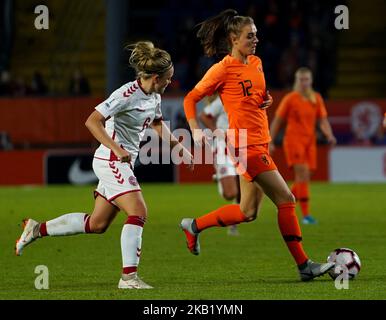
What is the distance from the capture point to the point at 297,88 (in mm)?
15602

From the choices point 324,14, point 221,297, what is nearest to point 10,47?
point 324,14

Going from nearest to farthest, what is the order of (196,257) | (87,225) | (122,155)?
1. (122,155)
2. (87,225)
3. (196,257)

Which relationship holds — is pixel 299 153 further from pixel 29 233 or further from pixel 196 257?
pixel 29 233

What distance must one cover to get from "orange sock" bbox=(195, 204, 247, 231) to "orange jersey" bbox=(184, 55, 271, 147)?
725 mm

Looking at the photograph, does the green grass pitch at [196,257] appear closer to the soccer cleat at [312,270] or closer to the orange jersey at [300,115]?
the soccer cleat at [312,270]

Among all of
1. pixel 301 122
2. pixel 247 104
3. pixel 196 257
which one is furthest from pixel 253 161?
pixel 301 122

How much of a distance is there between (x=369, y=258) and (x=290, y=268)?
1.01 meters

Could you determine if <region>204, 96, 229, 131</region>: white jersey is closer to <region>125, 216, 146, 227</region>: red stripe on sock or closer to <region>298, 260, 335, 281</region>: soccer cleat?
<region>298, 260, 335, 281</region>: soccer cleat

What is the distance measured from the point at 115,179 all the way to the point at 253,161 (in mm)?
1182

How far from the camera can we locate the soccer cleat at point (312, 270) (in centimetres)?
892

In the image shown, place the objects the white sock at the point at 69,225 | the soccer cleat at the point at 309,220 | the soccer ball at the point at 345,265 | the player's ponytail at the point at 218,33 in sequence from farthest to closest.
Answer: the soccer cleat at the point at 309,220 < the player's ponytail at the point at 218,33 < the white sock at the point at 69,225 < the soccer ball at the point at 345,265

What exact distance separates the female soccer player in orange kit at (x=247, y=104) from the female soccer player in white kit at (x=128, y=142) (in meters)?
0.48

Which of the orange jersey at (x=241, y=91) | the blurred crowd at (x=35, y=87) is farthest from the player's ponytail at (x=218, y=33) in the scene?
the blurred crowd at (x=35, y=87)

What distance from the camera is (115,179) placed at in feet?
28.6
